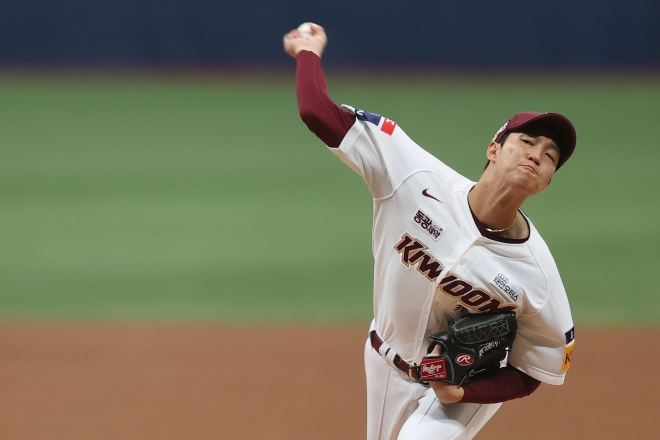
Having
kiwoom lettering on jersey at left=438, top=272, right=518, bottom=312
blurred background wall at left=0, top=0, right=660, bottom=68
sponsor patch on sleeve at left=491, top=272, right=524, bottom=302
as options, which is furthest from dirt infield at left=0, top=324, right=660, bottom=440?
blurred background wall at left=0, top=0, right=660, bottom=68

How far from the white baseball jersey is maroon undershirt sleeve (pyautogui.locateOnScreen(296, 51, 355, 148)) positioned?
42 millimetres

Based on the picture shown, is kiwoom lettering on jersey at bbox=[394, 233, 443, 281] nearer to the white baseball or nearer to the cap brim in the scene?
the cap brim

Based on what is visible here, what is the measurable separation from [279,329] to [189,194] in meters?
3.63

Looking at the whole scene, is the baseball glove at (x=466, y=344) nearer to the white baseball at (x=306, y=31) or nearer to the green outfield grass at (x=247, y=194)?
the white baseball at (x=306, y=31)

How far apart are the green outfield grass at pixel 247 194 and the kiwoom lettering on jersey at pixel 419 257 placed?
358cm

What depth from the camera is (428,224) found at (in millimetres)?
3242

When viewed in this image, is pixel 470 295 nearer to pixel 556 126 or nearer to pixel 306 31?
pixel 556 126

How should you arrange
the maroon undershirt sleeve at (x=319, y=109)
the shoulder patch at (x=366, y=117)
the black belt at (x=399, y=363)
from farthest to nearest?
the black belt at (x=399, y=363) < the shoulder patch at (x=366, y=117) < the maroon undershirt sleeve at (x=319, y=109)

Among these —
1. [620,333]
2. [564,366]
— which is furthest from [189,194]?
[564,366]

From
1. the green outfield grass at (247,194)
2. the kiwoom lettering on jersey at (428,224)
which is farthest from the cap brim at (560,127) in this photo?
the green outfield grass at (247,194)

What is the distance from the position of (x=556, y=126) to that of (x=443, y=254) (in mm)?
668

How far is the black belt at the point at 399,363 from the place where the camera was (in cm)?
346

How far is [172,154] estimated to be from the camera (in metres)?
11.3

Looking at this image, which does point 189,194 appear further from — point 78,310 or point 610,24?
point 610,24
